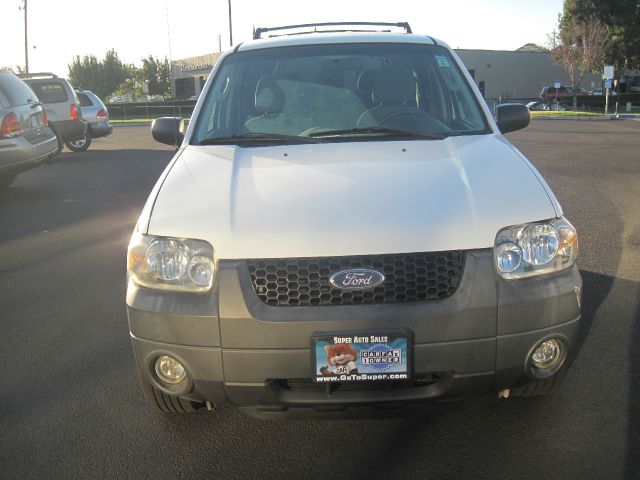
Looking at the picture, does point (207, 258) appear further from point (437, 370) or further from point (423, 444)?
point (423, 444)

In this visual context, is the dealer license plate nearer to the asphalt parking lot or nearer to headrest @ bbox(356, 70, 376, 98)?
the asphalt parking lot

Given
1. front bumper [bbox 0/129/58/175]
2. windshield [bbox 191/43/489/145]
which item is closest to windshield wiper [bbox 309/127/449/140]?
windshield [bbox 191/43/489/145]

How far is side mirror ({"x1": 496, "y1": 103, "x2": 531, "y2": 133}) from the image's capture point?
420 cm

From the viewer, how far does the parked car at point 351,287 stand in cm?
253

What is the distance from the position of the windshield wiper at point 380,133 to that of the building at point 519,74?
239 feet

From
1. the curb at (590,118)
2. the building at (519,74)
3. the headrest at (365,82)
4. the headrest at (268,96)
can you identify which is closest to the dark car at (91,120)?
the headrest at (268,96)

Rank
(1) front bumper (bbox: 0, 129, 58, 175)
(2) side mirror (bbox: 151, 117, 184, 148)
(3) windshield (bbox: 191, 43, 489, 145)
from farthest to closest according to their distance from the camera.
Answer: (1) front bumper (bbox: 0, 129, 58, 175) < (2) side mirror (bbox: 151, 117, 184, 148) < (3) windshield (bbox: 191, 43, 489, 145)

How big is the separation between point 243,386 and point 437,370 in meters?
0.75

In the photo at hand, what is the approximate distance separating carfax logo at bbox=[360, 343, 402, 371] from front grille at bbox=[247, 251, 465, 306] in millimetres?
175

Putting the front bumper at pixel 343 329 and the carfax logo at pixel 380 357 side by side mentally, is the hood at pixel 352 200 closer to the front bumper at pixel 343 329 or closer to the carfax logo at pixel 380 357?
the front bumper at pixel 343 329

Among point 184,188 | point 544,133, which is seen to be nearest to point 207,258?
point 184,188

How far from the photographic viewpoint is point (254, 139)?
3625 mm

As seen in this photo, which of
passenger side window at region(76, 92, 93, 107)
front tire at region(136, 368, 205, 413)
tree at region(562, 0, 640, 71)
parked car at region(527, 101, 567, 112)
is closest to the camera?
front tire at region(136, 368, 205, 413)

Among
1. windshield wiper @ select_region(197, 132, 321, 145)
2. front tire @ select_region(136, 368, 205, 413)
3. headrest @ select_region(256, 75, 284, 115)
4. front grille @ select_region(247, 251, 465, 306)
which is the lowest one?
front tire @ select_region(136, 368, 205, 413)
